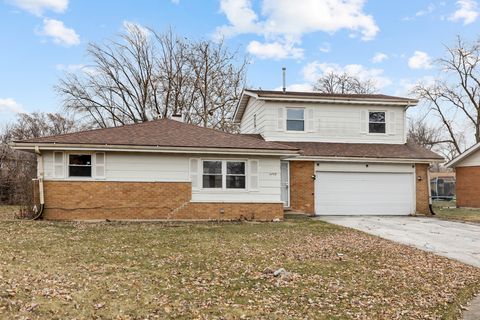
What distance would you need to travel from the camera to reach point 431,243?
11.6m

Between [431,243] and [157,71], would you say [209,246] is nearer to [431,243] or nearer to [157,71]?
[431,243]

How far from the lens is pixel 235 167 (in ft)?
54.0

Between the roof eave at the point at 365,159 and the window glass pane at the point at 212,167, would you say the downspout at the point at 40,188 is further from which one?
the roof eave at the point at 365,159

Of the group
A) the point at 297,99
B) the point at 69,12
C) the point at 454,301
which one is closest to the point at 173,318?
the point at 454,301

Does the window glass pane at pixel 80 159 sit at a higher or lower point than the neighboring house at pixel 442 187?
higher

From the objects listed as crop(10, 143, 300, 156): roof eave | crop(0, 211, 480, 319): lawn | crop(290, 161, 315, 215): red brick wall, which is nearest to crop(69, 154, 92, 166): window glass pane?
crop(10, 143, 300, 156): roof eave

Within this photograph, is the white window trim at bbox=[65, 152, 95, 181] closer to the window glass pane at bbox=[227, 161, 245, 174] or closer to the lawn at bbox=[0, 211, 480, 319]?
the lawn at bbox=[0, 211, 480, 319]

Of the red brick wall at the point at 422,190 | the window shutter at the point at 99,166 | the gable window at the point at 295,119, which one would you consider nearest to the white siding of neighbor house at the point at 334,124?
A: the gable window at the point at 295,119

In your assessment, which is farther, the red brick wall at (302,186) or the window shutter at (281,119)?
the window shutter at (281,119)

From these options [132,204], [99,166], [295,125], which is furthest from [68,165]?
[295,125]

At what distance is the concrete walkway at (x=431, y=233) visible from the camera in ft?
33.2

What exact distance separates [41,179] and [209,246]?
Result: 26.1 ft

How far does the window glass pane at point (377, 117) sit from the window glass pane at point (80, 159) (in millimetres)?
13023

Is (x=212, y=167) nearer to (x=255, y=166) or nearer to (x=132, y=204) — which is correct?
(x=255, y=166)
